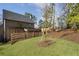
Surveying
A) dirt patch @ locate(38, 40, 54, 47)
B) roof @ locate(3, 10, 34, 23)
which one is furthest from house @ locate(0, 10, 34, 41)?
dirt patch @ locate(38, 40, 54, 47)

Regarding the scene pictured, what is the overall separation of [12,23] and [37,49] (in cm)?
43

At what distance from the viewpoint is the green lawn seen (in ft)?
9.85

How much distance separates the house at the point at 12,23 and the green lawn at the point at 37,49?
0.14m

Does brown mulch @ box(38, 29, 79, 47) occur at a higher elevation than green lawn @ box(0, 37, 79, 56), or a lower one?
higher

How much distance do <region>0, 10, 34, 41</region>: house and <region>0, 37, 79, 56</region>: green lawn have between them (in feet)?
0.45

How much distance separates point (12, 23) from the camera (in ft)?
9.92

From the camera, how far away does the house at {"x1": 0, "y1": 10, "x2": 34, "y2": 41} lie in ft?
9.86

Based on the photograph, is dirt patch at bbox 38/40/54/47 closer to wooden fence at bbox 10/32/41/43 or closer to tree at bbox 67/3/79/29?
wooden fence at bbox 10/32/41/43

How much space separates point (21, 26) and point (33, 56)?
390mm

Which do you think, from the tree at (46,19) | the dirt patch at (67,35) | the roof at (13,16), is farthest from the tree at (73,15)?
the roof at (13,16)

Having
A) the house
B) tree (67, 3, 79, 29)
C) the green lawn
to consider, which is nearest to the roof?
the house

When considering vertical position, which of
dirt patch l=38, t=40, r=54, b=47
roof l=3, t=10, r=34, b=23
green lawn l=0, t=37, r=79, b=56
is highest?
roof l=3, t=10, r=34, b=23

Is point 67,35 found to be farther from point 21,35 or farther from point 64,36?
point 21,35

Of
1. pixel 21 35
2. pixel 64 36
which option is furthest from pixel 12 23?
pixel 64 36
